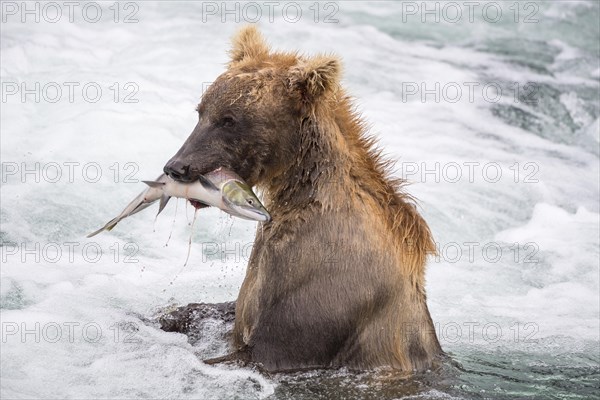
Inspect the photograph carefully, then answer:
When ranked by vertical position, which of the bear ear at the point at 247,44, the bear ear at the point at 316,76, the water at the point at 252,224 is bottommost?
the water at the point at 252,224

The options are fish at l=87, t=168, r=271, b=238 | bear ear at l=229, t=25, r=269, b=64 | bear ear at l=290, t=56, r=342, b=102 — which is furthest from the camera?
bear ear at l=229, t=25, r=269, b=64

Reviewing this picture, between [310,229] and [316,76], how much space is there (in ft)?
2.67

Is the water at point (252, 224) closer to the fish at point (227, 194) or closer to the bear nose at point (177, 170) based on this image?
the fish at point (227, 194)

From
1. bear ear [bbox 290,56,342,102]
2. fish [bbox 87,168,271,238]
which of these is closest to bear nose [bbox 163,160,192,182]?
fish [bbox 87,168,271,238]

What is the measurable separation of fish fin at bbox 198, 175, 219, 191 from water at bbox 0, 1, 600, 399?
3.05ft

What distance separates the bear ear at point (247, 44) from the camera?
18.8ft

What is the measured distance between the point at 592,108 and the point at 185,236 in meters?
6.59

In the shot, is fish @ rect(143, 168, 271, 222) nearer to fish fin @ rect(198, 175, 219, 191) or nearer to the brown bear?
fish fin @ rect(198, 175, 219, 191)

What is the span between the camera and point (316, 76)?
5238mm

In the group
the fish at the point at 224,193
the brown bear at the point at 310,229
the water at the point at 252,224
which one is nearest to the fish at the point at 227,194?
the fish at the point at 224,193

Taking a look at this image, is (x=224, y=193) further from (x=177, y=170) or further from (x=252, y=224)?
(x=252, y=224)

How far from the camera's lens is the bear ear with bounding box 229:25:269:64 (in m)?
5.72

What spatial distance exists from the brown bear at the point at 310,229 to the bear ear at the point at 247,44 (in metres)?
0.23

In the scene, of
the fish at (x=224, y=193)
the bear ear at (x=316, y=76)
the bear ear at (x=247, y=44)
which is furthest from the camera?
the bear ear at (x=247, y=44)
